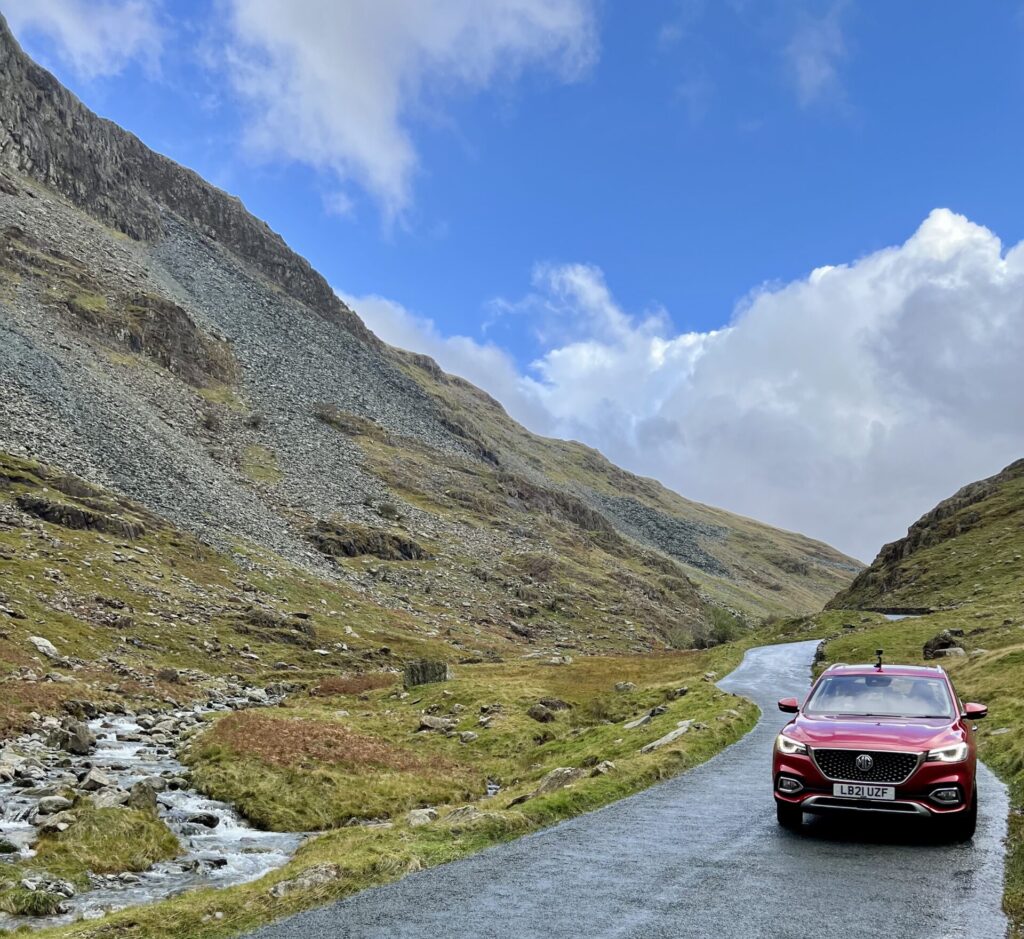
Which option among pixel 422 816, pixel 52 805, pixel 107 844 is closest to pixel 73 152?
pixel 52 805

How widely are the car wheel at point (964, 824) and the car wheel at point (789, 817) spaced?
105 inches

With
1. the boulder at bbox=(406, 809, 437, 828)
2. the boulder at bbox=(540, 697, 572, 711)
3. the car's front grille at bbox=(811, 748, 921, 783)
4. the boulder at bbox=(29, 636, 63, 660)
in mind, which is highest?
the car's front grille at bbox=(811, 748, 921, 783)

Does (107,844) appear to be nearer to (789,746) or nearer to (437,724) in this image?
(789,746)

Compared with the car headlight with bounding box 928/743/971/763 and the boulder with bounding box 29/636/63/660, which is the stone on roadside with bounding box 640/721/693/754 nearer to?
the car headlight with bounding box 928/743/971/763

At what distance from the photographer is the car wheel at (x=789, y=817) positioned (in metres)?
16.1

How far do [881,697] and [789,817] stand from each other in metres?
3.31

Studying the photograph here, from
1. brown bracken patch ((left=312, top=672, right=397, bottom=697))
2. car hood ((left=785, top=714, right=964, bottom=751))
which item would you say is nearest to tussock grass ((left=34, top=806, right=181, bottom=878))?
car hood ((left=785, top=714, right=964, bottom=751))

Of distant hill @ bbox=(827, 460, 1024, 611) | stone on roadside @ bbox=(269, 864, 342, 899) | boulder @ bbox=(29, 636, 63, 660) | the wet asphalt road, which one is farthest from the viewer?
distant hill @ bbox=(827, 460, 1024, 611)

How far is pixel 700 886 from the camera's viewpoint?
12922mm

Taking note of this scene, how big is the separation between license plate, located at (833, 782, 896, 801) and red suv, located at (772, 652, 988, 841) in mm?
17

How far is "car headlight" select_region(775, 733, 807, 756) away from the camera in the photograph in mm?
15461

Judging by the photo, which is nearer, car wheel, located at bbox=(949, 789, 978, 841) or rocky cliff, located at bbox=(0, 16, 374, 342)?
car wheel, located at bbox=(949, 789, 978, 841)

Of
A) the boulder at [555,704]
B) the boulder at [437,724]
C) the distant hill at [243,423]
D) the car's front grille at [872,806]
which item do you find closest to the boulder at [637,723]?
the boulder at [555,704]

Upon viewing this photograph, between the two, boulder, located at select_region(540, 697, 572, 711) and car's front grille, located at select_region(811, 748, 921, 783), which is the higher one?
car's front grille, located at select_region(811, 748, 921, 783)
